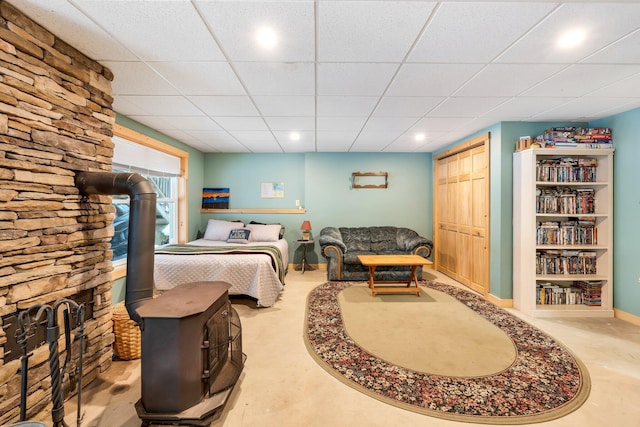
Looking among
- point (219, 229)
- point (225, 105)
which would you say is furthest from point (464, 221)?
point (219, 229)

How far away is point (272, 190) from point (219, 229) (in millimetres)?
1318

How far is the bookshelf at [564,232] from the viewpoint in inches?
125

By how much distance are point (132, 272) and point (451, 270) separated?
4718 mm

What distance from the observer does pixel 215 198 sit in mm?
5566

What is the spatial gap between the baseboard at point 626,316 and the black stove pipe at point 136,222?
15.5 ft

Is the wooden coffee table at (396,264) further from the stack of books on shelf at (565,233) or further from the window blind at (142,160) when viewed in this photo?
the window blind at (142,160)

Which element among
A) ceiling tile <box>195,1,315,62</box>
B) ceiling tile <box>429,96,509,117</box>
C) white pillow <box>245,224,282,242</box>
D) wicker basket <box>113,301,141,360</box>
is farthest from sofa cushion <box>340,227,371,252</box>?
ceiling tile <box>195,1,315,62</box>

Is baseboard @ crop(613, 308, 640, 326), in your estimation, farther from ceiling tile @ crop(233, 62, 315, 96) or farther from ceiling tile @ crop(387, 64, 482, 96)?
ceiling tile @ crop(233, 62, 315, 96)

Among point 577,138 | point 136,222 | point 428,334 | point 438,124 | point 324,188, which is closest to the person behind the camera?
point 136,222

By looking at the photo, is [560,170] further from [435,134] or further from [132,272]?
[132,272]

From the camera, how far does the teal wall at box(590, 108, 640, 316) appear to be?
9.64ft

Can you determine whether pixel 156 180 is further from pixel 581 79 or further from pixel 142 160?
pixel 581 79

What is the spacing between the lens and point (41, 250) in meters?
1.61

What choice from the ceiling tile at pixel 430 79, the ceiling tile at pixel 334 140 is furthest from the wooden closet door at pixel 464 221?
the ceiling tile at pixel 430 79
